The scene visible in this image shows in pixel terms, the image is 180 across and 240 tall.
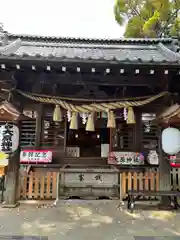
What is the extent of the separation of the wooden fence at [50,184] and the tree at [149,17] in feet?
45.3

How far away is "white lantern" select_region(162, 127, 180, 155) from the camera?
5324 millimetres

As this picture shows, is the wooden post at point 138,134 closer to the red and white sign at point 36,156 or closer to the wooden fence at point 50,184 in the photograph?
the wooden fence at point 50,184

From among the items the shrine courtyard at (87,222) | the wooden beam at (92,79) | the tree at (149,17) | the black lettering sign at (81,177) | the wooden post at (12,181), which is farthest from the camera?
the tree at (149,17)

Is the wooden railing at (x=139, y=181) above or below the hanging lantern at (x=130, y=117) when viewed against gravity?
below

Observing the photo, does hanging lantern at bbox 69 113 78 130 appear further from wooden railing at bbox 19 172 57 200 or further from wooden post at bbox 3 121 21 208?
wooden railing at bbox 19 172 57 200

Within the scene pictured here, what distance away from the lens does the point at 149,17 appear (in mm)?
18406

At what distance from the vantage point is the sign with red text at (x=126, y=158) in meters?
7.95

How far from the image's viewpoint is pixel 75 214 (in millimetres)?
5430

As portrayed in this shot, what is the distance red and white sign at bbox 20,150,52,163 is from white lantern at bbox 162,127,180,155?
4.27 meters

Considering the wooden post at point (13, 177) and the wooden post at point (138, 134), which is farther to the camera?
the wooden post at point (138, 134)

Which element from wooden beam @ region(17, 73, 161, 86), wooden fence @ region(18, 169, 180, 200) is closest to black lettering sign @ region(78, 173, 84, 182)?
wooden fence @ region(18, 169, 180, 200)

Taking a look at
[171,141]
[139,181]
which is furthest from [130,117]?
[139,181]

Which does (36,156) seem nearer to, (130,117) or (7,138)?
(7,138)

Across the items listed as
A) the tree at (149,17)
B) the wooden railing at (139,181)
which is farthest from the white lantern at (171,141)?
the tree at (149,17)
